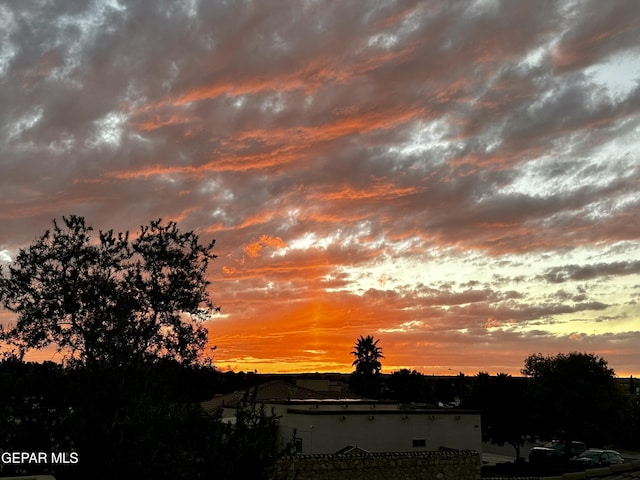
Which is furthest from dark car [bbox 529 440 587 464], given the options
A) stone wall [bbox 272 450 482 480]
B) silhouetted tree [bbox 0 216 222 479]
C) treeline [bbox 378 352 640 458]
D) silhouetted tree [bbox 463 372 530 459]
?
silhouetted tree [bbox 0 216 222 479]

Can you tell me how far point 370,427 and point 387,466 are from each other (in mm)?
10276

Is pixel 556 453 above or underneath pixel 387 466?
underneath

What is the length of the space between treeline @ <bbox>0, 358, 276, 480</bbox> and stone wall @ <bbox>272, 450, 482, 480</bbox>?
718 cm

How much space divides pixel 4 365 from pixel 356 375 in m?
70.2

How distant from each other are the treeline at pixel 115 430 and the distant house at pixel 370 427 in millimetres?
14609

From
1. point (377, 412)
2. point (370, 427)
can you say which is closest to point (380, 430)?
point (370, 427)

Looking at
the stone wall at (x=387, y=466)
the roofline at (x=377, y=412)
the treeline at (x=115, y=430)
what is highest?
the treeline at (x=115, y=430)

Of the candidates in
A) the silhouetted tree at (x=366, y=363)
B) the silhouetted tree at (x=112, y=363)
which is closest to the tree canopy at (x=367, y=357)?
the silhouetted tree at (x=366, y=363)

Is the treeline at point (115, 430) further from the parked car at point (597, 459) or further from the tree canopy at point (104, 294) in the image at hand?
the parked car at point (597, 459)

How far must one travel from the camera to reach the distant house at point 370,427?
35.2 meters

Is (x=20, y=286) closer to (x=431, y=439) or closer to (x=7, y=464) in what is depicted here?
(x=7, y=464)

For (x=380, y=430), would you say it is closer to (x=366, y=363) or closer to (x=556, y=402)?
(x=556, y=402)

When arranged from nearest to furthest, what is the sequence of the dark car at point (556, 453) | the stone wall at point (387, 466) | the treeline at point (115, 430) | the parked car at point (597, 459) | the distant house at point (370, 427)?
1. the treeline at point (115, 430)
2. the stone wall at point (387, 466)
3. the distant house at point (370, 427)
4. the parked car at point (597, 459)
5. the dark car at point (556, 453)

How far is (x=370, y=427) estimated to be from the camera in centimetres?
3691
